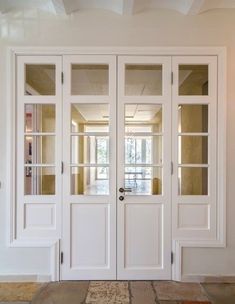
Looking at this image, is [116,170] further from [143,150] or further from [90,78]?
[90,78]

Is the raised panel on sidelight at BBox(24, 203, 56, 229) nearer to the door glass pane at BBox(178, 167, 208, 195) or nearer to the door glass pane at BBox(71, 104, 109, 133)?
the door glass pane at BBox(71, 104, 109, 133)

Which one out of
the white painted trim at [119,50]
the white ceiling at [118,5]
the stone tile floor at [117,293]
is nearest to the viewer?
the stone tile floor at [117,293]

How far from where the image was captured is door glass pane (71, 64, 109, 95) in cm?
328

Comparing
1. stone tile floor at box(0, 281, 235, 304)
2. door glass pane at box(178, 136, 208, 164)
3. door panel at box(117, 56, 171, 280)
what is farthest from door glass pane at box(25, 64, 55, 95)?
stone tile floor at box(0, 281, 235, 304)

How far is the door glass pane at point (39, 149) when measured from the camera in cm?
329

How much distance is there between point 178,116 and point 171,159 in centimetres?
50

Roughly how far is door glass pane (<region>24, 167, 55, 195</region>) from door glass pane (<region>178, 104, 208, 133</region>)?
1572 mm

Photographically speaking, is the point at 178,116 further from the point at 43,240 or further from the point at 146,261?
the point at 43,240

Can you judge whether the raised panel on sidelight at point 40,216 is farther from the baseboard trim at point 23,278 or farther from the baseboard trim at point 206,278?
the baseboard trim at point 206,278

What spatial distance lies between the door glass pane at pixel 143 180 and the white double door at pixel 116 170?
11 mm

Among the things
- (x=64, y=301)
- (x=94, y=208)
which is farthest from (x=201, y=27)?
(x=64, y=301)

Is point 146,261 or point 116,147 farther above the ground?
point 116,147

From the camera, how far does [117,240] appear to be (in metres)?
3.26

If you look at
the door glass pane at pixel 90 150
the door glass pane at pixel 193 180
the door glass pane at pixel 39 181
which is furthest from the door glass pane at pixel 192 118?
the door glass pane at pixel 39 181
